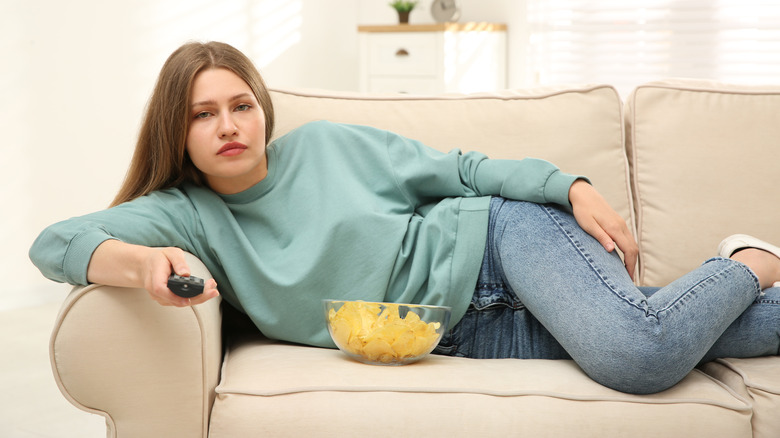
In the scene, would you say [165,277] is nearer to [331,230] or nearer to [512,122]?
[331,230]

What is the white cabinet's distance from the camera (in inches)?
169

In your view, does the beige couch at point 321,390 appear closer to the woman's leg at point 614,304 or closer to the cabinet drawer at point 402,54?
the woman's leg at point 614,304

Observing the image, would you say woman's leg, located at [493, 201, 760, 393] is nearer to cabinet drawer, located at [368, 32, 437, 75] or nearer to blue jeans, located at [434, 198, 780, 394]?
blue jeans, located at [434, 198, 780, 394]

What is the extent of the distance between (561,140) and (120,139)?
7.43 feet

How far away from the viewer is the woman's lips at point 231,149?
4.29ft

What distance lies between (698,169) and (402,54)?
292 centimetres

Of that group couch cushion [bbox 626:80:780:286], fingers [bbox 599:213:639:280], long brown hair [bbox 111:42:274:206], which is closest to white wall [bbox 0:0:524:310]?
long brown hair [bbox 111:42:274:206]

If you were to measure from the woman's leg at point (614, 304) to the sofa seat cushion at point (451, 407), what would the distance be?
0.14 ft

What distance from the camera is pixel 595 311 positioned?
3.77 ft

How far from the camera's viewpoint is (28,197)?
115 inches

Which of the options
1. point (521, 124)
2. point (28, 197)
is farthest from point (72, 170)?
point (521, 124)

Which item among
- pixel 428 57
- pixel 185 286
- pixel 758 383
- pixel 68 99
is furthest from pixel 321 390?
pixel 428 57

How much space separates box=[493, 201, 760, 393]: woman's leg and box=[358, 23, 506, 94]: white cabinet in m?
3.12

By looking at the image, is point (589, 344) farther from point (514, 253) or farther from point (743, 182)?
point (743, 182)
